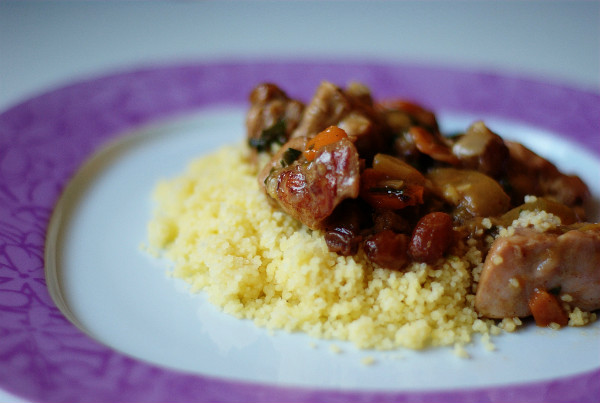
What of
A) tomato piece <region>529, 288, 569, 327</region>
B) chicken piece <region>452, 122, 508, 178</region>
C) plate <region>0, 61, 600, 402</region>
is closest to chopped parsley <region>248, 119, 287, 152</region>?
plate <region>0, 61, 600, 402</region>

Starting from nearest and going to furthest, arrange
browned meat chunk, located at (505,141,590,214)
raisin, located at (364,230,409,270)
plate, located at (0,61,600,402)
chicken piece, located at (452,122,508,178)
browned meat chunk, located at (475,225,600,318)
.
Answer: plate, located at (0,61,600,402)
browned meat chunk, located at (475,225,600,318)
raisin, located at (364,230,409,270)
chicken piece, located at (452,122,508,178)
browned meat chunk, located at (505,141,590,214)

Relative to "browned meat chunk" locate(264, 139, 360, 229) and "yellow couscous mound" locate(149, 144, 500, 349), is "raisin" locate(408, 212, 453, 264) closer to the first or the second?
"yellow couscous mound" locate(149, 144, 500, 349)

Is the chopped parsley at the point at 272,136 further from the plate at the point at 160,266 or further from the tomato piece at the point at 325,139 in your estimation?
the plate at the point at 160,266

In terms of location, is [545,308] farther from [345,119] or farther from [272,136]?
[272,136]

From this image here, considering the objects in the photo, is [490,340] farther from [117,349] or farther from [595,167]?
[595,167]

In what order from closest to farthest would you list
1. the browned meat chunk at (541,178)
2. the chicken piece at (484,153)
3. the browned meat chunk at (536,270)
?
1. the browned meat chunk at (536,270)
2. the chicken piece at (484,153)
3. the browned meat chunk at (541,178)

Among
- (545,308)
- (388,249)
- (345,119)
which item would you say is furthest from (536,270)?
(345,119)

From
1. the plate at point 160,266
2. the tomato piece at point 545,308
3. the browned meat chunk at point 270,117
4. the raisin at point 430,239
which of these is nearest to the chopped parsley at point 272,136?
the browned meat chunk at point 270,117

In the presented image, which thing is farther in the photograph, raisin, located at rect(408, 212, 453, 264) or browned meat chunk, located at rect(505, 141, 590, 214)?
browned meat chunk, located at rect(505, 141, 590, 214)
